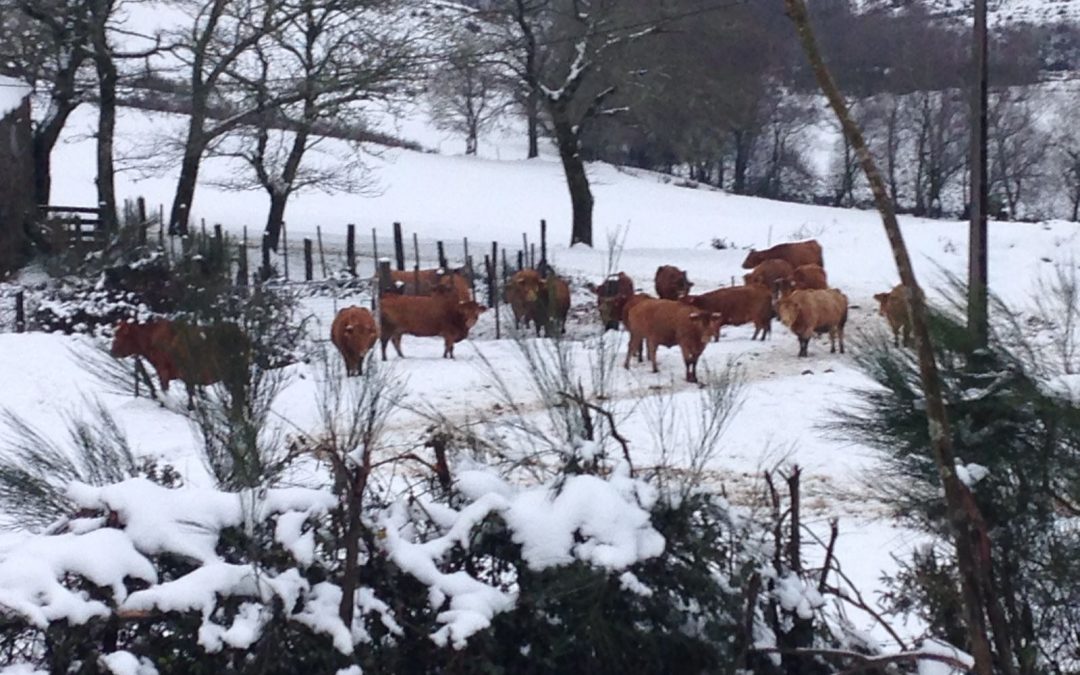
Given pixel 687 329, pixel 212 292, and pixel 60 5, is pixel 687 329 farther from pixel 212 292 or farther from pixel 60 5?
pixel 60 5

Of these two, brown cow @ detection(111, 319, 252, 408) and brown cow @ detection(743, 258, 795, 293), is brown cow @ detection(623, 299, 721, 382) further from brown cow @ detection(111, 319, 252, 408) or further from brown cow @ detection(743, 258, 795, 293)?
brown cow @ detection(111, 319, 252, 408)

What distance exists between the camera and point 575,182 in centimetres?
3294

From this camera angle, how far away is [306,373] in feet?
44.2

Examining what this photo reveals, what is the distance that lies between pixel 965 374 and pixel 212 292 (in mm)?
4082

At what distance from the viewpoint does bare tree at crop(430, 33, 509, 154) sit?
3112cm

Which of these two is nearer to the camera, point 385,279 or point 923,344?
point 923,344

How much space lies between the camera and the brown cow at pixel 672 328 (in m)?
15.2

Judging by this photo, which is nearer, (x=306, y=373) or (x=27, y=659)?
(x=27, y=659)

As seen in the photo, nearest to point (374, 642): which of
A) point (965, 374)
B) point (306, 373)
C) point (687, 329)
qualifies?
point (965, 374)

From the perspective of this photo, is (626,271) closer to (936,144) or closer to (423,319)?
(936,144)

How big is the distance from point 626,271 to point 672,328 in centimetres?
1272

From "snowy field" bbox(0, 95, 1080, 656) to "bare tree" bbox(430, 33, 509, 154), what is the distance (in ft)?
4.64

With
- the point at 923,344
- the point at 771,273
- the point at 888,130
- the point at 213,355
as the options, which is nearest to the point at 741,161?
the point at 888,130

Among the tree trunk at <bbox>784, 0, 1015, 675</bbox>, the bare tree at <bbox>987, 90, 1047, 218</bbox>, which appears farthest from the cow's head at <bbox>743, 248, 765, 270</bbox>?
the tree trunk at <bbox>784, 0, 1015, 675</bbox>
